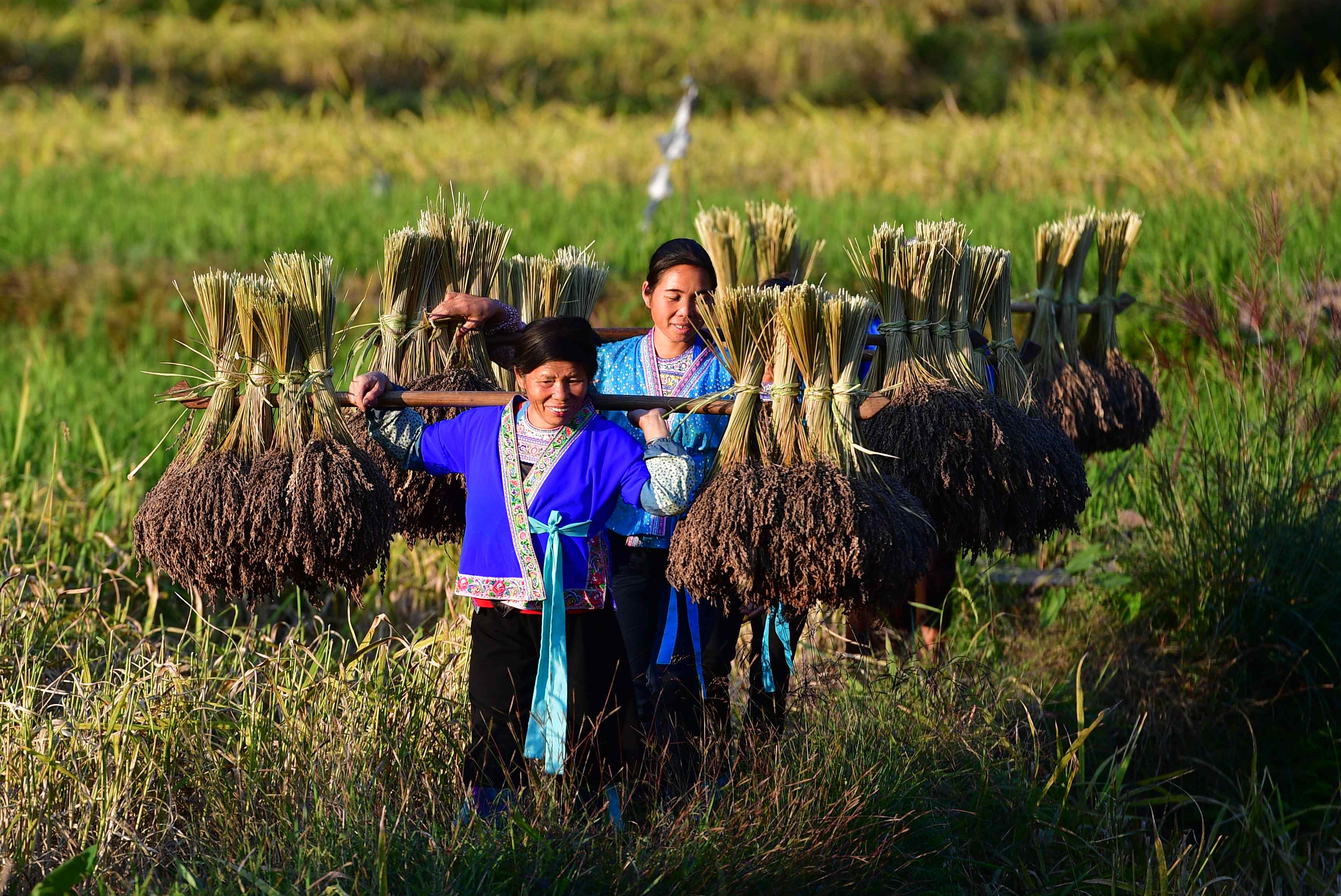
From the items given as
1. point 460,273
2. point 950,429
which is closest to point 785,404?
point 950,429

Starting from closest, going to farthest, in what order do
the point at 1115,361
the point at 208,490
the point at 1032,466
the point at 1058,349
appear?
the point at 208,490, the point at 1032,466, the point at 1058,349, the point at 1115,361

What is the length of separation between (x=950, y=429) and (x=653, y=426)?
2.09ft

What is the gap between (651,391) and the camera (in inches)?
126

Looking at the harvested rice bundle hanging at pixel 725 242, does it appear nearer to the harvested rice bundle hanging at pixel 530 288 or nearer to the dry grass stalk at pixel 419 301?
the harvested rice bundle hanging at pixel 530 288

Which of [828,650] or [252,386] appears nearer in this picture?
[252,386]

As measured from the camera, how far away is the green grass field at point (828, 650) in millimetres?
2744

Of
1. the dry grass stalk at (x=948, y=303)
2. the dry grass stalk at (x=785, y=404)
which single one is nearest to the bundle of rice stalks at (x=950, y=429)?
the dry grass stalk at (x=948, y=303)

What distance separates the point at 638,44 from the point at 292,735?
1456 cm

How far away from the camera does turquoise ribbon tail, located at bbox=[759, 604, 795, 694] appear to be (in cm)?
308

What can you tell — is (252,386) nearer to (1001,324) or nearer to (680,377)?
(680,377)

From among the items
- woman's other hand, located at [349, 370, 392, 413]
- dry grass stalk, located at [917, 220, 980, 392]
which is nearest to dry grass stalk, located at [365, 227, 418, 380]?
woman's other hand, located at [349, 370, 392, 413]

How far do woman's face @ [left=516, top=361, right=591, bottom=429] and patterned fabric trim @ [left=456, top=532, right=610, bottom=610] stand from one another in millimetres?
274

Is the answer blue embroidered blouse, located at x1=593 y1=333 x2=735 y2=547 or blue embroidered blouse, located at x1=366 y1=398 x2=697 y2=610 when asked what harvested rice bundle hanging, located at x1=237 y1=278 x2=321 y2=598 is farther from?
blue embroidered blouse, located at x1=593 y1=333 x2=735 y2=547

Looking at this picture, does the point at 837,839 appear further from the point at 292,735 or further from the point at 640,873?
the point at 292,735
